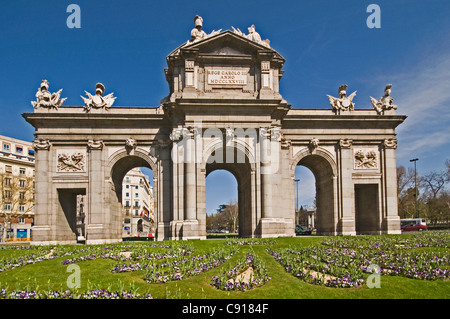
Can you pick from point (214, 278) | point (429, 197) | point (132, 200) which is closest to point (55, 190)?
point (214, 278)

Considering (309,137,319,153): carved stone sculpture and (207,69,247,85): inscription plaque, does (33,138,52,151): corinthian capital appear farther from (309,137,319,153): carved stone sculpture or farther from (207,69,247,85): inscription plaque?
(309,137,319,153): carved stone sculpture

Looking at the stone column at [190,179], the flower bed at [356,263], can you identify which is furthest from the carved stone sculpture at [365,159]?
the stone column at [190,179]

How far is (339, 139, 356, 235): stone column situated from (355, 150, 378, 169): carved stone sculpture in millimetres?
644

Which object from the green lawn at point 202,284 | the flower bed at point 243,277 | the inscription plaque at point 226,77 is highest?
the inscription plaque at point 226,77

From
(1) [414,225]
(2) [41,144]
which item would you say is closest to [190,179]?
(2) [41,144]

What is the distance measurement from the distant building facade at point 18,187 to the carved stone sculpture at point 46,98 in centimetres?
3202

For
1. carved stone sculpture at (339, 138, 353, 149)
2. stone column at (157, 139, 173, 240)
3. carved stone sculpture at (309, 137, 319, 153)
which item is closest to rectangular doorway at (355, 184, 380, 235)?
carved stone sculpture at (339, 138, 353, 149)

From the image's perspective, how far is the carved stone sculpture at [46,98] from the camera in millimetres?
32500

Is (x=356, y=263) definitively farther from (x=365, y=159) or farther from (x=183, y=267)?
(x=365, y=159)

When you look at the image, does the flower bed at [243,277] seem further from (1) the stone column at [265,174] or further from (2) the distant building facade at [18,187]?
(2) the distant building facade at [18,187]

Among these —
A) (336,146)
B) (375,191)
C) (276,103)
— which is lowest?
(375,191)
